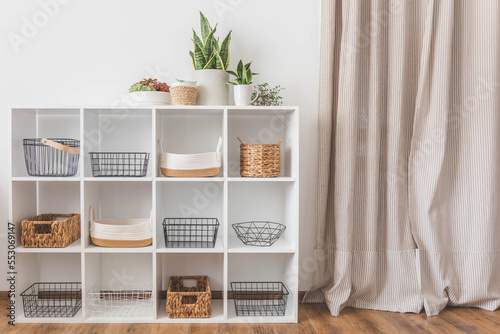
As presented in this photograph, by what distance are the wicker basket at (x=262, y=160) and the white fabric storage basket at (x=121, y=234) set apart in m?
0.59

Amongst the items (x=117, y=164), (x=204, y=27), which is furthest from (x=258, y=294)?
(x=204, y=27)

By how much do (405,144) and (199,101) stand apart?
116 centimetres

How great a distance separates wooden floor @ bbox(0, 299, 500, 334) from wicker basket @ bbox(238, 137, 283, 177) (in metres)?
0.76

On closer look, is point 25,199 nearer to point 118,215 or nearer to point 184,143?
point 118,215

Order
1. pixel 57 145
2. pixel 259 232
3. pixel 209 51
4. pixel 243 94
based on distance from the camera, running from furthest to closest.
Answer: pixel 259 232 → pixel 209 51 → pixel 243 94 → pixel 57 145

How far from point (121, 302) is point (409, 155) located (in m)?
1.78

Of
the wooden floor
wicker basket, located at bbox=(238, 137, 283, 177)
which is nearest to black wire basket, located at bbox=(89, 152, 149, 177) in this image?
wicker basket, located at bbox=(238, 137, 283, 177)

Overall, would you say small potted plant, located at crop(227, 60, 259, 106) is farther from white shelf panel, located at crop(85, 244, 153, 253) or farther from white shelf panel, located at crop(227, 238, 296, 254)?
white shelf panel, located at crop(85, 244, 153, 253)

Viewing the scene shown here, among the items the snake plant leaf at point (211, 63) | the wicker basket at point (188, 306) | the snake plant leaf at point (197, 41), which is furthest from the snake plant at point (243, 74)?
the wicker basket at point (188, 306)

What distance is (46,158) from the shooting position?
81.0 inches

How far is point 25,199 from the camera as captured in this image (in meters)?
2.17

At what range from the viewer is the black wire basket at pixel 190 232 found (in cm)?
214

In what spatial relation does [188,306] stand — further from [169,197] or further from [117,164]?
[117,164]

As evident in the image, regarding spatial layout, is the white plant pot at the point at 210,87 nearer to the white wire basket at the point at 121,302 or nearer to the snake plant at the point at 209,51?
the snake plant at the point at 209,51
